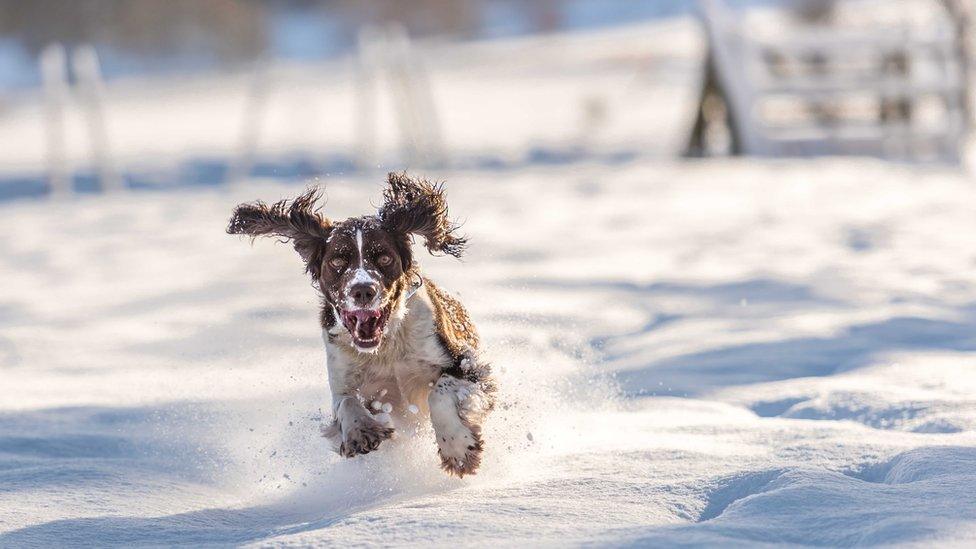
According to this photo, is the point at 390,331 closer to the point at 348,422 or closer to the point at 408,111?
the point at 348,422

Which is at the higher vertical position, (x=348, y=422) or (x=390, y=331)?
(x=390, y=331)

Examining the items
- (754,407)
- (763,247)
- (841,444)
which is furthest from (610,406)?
(763,247)

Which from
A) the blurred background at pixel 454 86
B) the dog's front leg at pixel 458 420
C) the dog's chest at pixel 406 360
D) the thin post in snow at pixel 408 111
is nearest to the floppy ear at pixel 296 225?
the dog's chest at pixel 406 360

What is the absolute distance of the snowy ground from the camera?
141 inches

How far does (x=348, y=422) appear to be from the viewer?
426cm

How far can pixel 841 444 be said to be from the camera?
417 cm

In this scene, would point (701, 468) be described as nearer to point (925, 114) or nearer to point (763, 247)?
point (763, 247)

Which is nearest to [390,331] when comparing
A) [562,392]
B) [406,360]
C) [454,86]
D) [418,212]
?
[406,360]

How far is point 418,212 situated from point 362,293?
59 cm

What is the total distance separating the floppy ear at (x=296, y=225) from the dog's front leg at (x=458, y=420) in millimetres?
569

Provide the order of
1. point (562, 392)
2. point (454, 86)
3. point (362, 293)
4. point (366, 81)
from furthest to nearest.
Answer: point (454, 86) → point (366, 81) → point (562, 392) → point (362, 293)

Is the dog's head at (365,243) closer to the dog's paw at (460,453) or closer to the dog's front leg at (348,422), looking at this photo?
the dog's front leg at (348,422)

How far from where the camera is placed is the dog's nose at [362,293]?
4.04 metres

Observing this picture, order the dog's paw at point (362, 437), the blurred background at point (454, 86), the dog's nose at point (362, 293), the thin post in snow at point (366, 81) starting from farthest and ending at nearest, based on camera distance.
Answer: the thin post in snow at point (366, 81) → the blurred background at point (454, 86) → the dog's paw at point (362, 437) → the dog's nose at point (362, 293)
